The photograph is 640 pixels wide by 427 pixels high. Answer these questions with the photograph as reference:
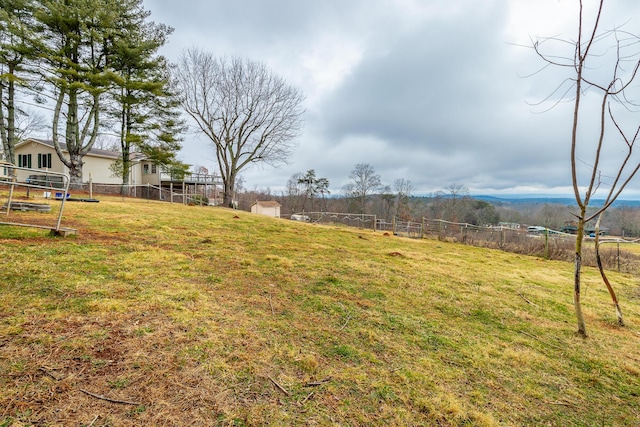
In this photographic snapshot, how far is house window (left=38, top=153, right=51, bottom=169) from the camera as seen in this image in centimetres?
2178

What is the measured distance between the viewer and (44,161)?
2205 cm

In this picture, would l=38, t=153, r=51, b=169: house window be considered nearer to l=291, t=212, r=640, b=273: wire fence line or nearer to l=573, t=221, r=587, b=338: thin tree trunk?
l=291, t=212, r=640, b=273: wire fence line

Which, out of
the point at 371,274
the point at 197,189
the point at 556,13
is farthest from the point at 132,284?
the point at 197,189

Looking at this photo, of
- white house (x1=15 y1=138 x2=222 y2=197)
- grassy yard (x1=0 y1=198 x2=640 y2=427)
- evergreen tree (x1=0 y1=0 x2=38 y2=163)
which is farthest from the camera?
white house (x1=15 y1=138 x2=222 y2=197)

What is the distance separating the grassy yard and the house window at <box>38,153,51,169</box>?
24761 millimetres

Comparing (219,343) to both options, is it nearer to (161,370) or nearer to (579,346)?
(161,370)

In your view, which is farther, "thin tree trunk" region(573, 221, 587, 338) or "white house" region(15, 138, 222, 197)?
"white house" region(15, 138, 222, 197)

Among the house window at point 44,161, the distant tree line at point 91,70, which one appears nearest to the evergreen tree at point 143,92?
the distant tree line at point 91,70

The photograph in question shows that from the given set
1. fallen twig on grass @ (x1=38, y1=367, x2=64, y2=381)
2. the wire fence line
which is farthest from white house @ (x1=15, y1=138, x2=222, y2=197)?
fallen twig on grass @ (x1=38, y1=367, x2=64, y2=381)

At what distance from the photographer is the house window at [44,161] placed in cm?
2178

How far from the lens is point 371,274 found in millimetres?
4527

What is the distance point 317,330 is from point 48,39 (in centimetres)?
2161

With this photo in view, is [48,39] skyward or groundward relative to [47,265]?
skyward

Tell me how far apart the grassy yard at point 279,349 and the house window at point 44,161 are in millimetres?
24761
